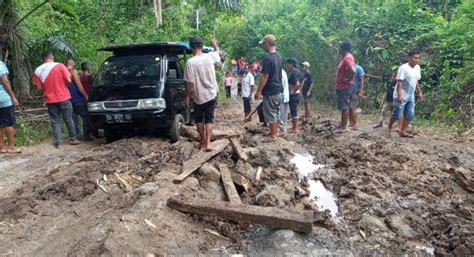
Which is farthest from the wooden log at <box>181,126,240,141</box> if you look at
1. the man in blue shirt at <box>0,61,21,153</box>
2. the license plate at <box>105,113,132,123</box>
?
the man in blue shirt at <box>0,61,21,153</box>

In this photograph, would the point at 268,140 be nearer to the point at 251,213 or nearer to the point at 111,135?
the point at 111,135

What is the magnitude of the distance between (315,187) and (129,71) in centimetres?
454

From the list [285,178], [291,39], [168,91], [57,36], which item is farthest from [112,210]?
[291,39]

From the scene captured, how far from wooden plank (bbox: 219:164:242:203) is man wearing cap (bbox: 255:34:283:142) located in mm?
2043

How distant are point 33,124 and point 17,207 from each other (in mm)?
5654

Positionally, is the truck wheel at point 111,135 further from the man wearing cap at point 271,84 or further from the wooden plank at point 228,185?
the wooden plank at point 228,185

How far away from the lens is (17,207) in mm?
4613

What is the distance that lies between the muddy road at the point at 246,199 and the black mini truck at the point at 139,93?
0.44 meters

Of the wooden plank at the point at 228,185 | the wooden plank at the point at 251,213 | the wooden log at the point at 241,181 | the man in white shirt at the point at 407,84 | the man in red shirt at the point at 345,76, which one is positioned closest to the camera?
the wooden plank at the point at 251,213

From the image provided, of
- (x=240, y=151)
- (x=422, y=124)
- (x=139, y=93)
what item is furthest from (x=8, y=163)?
(x=422, y=124)

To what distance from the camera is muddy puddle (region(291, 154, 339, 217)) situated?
5117 mm

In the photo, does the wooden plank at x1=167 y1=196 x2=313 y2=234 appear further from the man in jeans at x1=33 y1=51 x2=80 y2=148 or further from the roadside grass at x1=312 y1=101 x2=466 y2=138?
the roadside grass at x1=312 y1=101 x2=466 y2=138

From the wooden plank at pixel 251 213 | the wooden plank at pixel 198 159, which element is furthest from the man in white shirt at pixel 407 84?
the wooden plank at pixel 251 213

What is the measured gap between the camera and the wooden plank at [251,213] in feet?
12.8
